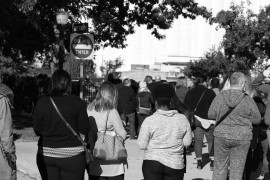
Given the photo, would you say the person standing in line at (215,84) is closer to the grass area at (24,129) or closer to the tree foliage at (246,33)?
the grass area at (24,129)

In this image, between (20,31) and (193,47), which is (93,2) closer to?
(20,31)

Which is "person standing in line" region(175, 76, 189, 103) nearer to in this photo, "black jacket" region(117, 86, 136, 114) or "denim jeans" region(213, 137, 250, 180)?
"black jacket" region(117, 86, 136, 114)

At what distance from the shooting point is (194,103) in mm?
10695

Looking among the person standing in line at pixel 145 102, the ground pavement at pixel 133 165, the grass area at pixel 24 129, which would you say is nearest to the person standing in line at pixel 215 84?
the ground pavement at pixel 133 165

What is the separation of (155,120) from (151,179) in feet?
2.01

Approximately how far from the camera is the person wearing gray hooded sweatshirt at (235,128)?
7160 mm

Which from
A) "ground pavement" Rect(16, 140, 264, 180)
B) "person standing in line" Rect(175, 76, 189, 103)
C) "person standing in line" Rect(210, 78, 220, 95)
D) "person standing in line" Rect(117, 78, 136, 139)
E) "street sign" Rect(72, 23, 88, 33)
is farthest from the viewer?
"person standing in line" Rect(117, 78, 136, 139)

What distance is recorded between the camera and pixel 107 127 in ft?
20.0

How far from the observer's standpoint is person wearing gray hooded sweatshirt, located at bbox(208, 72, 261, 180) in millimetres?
7160

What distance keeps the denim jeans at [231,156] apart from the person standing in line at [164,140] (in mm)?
1759

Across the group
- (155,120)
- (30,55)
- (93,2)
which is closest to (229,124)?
(155,120)

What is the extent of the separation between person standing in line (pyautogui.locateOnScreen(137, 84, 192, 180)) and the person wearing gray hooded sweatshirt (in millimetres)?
1734

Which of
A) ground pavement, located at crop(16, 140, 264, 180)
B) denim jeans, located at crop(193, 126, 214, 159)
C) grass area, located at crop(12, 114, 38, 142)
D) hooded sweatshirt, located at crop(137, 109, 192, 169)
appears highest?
hooded sweatshirt, located at crop(137, 109, 192, 169)

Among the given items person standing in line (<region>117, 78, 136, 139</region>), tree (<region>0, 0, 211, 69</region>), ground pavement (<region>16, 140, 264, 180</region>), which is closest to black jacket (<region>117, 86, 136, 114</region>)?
person standing in line (<region>117, 78, 136, 139</region>)
